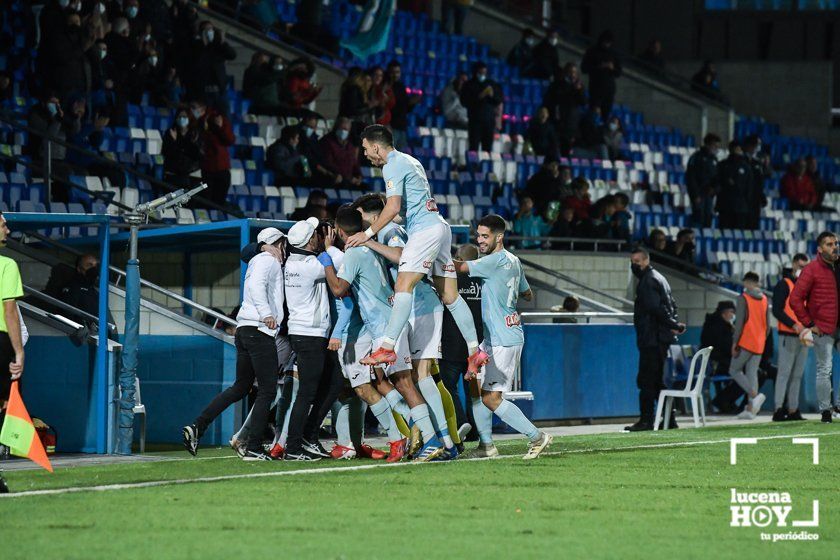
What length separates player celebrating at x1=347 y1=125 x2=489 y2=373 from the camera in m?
11.1

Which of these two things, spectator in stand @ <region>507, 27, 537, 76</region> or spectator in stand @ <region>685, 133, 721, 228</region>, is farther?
spectator in stand @ <region>507, 27, 537, 76</region>

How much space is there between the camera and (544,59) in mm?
30297

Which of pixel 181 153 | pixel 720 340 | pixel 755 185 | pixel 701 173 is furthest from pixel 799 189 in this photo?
pixel 181 153

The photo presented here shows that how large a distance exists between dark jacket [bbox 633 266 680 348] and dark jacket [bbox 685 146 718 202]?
10.4m

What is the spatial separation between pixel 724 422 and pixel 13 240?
28.8ft

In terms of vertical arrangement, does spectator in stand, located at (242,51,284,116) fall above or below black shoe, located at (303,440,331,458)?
above

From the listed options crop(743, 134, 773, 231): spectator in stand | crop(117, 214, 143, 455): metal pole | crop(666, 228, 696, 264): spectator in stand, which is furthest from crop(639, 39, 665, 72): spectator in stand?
crop(117, 214, 143, 455): metal pole

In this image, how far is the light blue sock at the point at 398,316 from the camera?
36.3 feet

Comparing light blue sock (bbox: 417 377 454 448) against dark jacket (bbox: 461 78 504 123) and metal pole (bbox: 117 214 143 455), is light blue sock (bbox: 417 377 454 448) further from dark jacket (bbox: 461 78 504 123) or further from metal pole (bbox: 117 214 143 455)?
dark jacket (bbox: 461 78 504 123)

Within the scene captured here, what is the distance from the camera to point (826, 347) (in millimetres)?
17484

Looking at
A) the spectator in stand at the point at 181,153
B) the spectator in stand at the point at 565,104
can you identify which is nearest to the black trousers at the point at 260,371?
the spectator in stand at the point at 181,153

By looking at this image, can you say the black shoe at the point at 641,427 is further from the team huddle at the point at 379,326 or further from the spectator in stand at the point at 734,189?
the spectator in stand at the point at 734,189

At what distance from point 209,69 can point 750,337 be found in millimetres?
8289

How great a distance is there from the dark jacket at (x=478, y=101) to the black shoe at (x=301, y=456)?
46.3 feet
